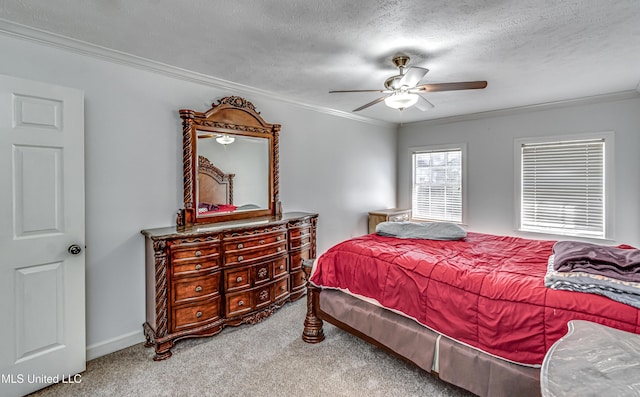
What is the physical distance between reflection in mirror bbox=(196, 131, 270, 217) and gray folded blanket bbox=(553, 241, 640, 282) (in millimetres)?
2854

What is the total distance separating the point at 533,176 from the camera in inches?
168

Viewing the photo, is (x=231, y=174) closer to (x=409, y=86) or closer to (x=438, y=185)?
(x=409, y=86)

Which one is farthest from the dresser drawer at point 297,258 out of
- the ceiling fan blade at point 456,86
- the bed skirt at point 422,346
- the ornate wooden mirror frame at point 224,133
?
the ceiling fan blade at point 456,86

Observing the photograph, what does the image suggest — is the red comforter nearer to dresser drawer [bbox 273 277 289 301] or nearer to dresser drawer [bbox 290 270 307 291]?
dresser drawer [bbox 273 277 289 301]

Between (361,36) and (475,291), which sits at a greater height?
(361,36)

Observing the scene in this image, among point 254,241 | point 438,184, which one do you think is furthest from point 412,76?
point 438,184

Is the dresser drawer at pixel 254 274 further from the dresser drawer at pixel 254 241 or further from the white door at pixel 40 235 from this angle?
the white door at pixel 40 235

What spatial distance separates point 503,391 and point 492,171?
371 centimetres

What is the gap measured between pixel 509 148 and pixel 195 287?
461cm

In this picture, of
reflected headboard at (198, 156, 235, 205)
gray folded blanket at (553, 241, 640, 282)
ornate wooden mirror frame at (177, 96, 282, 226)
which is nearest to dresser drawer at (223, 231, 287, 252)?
ornate wooden mirror frame at (177, 96, 282, 226)

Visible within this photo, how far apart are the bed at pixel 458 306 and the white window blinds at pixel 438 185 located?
2.33 metres

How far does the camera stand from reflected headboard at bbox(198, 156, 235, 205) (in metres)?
3.02

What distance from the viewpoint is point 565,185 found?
159 inches

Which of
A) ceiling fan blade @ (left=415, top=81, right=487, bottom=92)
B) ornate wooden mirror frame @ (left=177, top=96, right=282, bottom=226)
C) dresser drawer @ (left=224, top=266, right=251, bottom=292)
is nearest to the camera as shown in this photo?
ceiling fan blade @ (left=415, top=81, right=487, bottom=92)
